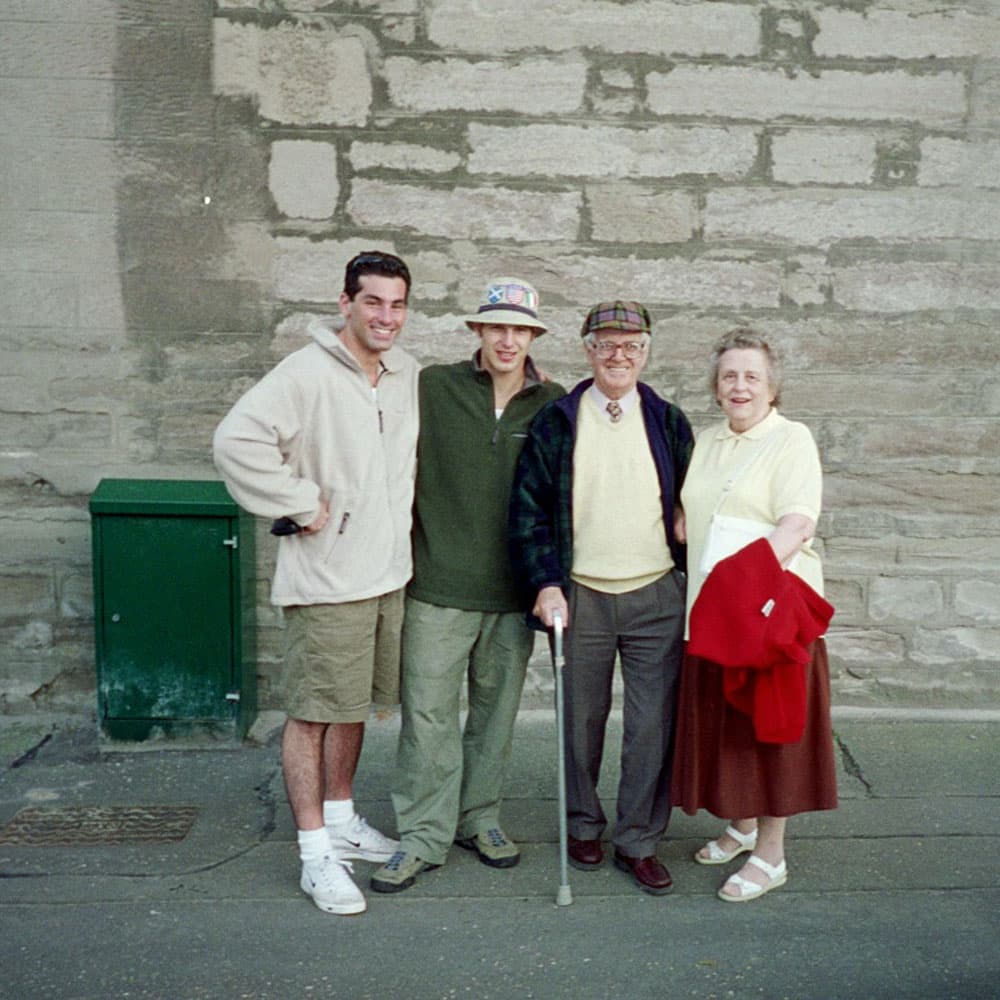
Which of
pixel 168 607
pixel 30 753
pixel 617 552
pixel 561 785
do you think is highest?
pixel 617 552

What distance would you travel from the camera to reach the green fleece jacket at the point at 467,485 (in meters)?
3.91

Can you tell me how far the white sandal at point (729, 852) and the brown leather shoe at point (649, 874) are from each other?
0.19 m

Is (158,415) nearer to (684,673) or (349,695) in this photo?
(349,695)

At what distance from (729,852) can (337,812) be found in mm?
1276

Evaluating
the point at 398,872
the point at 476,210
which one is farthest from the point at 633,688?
the point at 476,210

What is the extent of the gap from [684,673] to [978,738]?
2.09 meters

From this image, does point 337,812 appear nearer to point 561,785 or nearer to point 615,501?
point 561,785

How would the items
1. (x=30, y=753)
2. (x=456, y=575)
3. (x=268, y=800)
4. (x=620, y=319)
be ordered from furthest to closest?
(x=30, y=753), (x=268, y=800), (x=456, y=575), (x=620, y=319)

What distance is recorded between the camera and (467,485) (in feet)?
12.9

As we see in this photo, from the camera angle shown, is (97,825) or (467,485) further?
(97,825)

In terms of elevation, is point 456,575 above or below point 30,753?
above

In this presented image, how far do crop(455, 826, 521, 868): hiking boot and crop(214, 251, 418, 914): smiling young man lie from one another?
455 mm

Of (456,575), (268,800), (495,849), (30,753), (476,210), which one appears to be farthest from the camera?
(476,210)

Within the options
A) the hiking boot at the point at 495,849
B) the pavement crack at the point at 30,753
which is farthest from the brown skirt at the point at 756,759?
the pavement crack at the point at 30,753
